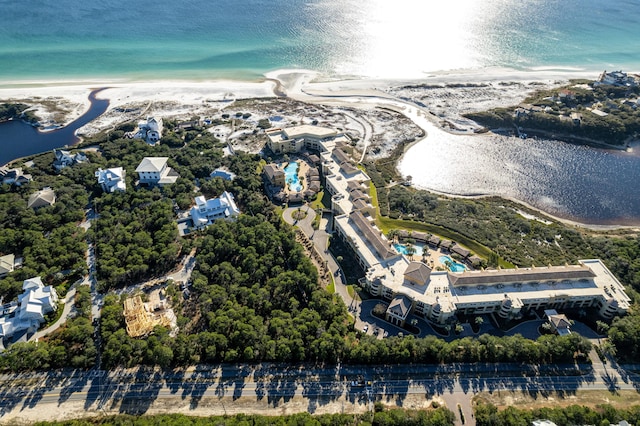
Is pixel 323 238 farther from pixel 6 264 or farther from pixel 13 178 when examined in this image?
pixel 13 178

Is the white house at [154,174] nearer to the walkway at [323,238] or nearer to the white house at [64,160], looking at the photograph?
the white house at [64,160]

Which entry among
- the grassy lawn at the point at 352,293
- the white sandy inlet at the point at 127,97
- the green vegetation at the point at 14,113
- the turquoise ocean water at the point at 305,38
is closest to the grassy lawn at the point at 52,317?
the grassy lawn at the point at 352,293

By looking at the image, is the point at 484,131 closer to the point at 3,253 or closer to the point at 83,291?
the point at 83,291

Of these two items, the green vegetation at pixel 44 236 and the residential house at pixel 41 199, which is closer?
the green vegetation at pixel 44 236

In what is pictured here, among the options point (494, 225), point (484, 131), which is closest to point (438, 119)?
point (484, 131)

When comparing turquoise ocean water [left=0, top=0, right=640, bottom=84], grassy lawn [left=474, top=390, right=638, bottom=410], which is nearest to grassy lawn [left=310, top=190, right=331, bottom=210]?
grassy lawn [left=474, top=390, right=638, bottom=410]

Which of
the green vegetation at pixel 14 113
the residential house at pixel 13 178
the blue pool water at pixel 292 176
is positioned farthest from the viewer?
the green vegetation at pixel 14 113

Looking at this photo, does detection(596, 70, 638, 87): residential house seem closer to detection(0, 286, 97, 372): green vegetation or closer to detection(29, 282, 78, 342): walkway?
detection(0, 286, 97, 372): green vegetation

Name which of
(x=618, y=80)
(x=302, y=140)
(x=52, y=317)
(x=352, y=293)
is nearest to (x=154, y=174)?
(x=302, y=140)

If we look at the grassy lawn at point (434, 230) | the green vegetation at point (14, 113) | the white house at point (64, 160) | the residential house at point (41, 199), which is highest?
the green vegetation at point (14, 113)
